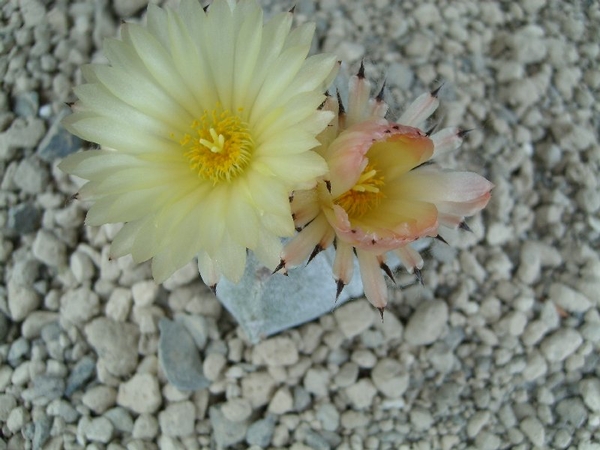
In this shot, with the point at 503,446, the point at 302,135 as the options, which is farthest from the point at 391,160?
the point at 503,446

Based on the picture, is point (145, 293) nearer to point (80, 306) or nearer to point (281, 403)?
point (80, 306)

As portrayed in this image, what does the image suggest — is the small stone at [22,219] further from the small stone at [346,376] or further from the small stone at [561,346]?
the small stone at [561,346]

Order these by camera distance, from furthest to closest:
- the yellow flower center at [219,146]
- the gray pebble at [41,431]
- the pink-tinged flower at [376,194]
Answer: the gray pebble at [41,431], the yellow flower center at [219,146], the pink-tinged flower at [376,194]

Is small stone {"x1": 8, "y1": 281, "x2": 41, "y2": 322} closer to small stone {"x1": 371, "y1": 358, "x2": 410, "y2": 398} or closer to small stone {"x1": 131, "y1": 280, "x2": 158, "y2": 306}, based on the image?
small stone {"x1": 131, "y1": 280, "x2": 158, "y2": 306}

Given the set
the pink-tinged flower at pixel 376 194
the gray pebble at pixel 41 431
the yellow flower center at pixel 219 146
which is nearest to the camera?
the pink-tinged flower at pixel 376 194

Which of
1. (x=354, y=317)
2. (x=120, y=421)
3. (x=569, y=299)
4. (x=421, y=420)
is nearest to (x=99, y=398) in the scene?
(x=120, y=421)

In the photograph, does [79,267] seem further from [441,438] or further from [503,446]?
[503,446]

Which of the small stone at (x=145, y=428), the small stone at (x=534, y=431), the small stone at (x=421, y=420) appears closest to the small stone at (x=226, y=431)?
the small stone at (x=145, y=428)

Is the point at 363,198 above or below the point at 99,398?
above
